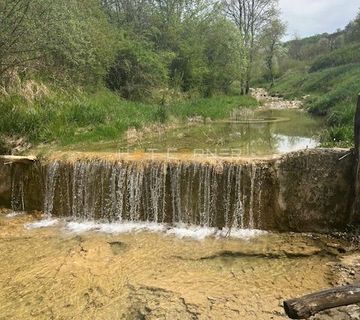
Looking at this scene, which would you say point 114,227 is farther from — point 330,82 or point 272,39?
point 272,39

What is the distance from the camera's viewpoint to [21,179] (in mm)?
9234

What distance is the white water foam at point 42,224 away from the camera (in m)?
8.07

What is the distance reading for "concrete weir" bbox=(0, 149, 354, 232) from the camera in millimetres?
7398

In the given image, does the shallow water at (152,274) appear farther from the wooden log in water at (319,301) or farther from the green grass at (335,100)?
the green grass at (335,100)

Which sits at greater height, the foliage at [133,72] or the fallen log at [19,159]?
the foliage at [133,72]

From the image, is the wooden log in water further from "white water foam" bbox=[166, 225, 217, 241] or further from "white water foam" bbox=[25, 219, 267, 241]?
"white water foam" bbox=[166, 225, 217, 241]

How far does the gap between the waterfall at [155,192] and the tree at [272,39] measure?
28952mm

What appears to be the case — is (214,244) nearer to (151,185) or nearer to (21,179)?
(151,185)

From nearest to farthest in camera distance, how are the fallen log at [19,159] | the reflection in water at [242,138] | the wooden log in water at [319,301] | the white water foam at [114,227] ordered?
the wooden log in water at [319,301] → the white water foam at [114,227] → the fallen log at [19,159] → the reflection in water at [242,138]

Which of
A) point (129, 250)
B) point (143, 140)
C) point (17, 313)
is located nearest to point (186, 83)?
point (143, 140)

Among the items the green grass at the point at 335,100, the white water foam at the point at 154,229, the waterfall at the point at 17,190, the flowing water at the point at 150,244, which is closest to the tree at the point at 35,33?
the waterfall at the point at 17,190

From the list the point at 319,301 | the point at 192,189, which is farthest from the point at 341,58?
the point at 319,301

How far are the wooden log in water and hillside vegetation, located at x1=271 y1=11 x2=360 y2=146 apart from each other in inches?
218

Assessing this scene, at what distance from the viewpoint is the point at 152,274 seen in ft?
19.3
